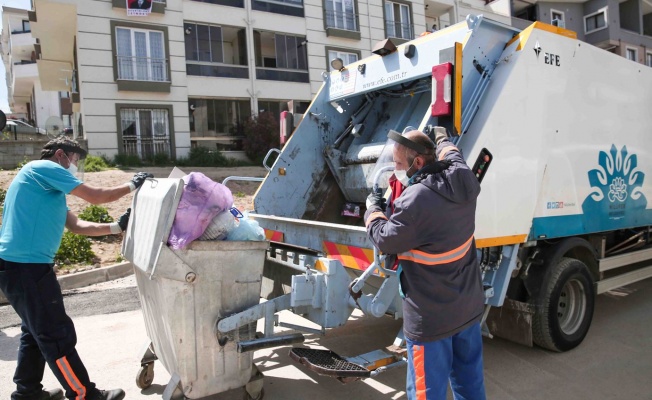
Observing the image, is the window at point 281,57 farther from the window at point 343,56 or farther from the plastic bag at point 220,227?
the plastic bag at point 220,227

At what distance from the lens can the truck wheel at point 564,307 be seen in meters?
3.72

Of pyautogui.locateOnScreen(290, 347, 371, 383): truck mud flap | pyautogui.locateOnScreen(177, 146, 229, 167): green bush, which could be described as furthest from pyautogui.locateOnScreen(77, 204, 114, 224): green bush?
pyautogui.locateOnScreen(177, 146, 229, 167): green bush

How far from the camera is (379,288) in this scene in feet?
9.99

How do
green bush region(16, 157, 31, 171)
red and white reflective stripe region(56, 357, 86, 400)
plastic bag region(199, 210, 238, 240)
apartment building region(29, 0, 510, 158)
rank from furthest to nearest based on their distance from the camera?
1. apartment building region(29, 0, 510, 158)
2. green bush region(16, 157, 31, 171)
3. red and white reflective stripe region(56, 357, 86, 400)
4. plastic bag region(199, 210, 238, 240)

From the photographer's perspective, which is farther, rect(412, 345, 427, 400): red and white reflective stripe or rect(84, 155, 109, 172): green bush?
rect(84, 155, 109, 172): green bush

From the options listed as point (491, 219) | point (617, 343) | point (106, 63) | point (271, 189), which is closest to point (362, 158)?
point (271, 189)

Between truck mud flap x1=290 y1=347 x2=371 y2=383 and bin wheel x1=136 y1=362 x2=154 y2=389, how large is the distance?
1143 millimetres

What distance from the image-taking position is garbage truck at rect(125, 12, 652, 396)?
305 cm

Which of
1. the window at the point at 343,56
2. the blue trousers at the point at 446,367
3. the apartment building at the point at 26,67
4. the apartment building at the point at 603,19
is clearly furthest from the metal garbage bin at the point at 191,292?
the apartment building at the point at 26,67

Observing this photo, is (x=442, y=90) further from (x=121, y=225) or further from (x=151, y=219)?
(x=121, y=225)

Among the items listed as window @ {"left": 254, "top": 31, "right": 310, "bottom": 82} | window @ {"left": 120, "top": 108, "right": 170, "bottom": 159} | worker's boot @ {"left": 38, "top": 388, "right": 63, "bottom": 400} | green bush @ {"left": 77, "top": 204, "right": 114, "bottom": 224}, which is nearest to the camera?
worker's boot @ {"left": 38, "top": 388, "right": 63, "bottom": 400}

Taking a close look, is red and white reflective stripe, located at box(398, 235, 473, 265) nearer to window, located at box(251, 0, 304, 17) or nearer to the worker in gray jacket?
the worker in gray jacket

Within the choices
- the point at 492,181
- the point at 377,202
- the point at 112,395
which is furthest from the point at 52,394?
the point at 492,181

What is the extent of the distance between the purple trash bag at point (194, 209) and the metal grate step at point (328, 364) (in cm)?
94
